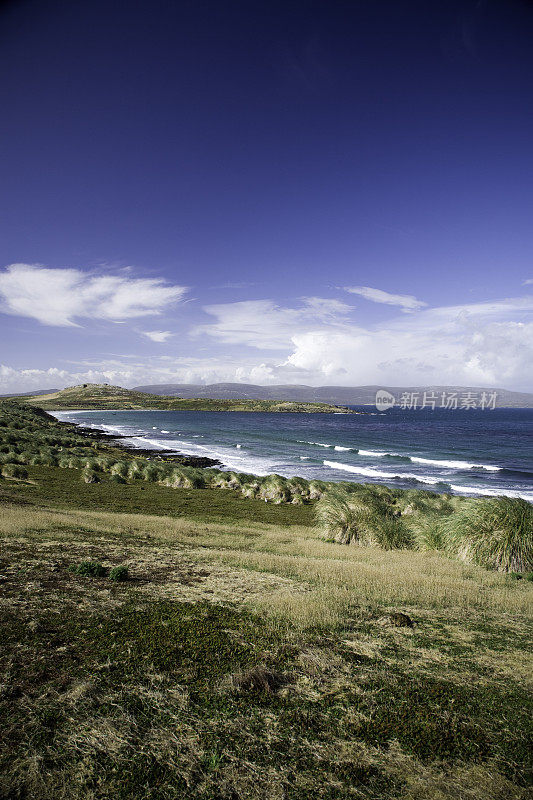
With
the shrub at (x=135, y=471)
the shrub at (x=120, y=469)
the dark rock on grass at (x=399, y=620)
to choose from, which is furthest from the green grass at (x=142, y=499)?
the dark rock on grass at (x=399, y=620)

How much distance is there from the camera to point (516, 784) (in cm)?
407

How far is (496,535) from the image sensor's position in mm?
14758

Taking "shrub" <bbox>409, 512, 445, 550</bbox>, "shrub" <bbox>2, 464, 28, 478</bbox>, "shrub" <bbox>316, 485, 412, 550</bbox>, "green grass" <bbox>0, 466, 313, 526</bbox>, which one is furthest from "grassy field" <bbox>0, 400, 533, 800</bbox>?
"shrub" <bbox>2, 464, 28, 478</bbox>

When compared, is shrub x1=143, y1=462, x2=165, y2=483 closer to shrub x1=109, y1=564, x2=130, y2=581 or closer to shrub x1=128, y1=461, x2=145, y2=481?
shrub x1=128, y1=461, x2=145, y2=481

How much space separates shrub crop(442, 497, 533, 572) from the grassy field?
2372 mm

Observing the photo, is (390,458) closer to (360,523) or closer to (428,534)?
(360,523)

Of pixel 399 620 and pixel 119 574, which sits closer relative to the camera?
pixel 399 620

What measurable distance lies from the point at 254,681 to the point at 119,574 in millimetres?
5500

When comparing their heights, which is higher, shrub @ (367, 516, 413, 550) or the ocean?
shrub @ (367, 516, 413, 550)

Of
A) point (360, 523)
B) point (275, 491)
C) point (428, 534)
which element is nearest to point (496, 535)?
point (428, 534)

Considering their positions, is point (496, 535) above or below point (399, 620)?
below

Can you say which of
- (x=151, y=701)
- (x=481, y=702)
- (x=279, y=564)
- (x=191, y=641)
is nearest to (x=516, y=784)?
(x=481, y=702)

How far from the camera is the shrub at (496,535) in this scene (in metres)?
14.1

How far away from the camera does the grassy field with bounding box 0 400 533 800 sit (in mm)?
3969
